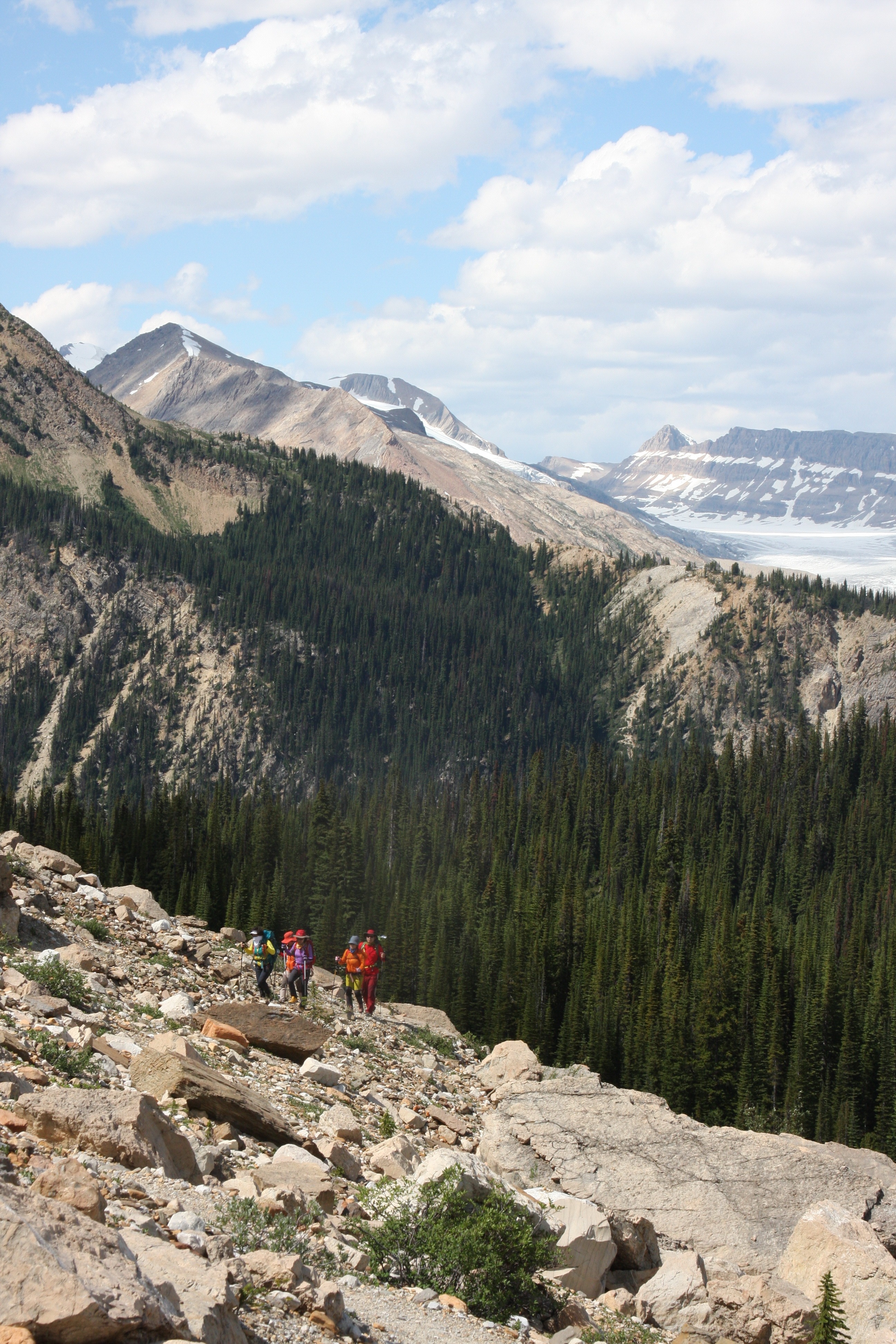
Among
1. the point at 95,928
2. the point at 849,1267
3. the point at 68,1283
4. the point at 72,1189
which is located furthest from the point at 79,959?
the point at 68,1283

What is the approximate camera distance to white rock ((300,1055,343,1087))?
3275 cm

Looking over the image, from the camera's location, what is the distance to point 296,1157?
78.3ft

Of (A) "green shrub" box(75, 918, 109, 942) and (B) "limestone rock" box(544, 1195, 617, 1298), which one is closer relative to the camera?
(B) "limestone rock" box(544, 1195, 617, 1298)

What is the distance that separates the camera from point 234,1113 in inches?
982

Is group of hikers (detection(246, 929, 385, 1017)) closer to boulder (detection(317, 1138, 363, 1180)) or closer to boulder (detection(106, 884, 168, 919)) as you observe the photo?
boulder (detection(106, 884, 168, 919))

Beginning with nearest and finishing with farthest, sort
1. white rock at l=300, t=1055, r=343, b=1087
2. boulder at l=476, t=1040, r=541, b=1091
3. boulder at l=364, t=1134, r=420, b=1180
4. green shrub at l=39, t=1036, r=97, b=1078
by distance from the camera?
green shrub at l=39, t=1036, r=97, b=1078 → boulder at l=364, t=1134, r=420, b=1180 → white rock at l=300, t=1055, r=343, b=1087 → boulder at l=476, t=1040, r=541, b=1091

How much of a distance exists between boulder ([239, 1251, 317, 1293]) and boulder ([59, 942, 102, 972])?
1710 cm

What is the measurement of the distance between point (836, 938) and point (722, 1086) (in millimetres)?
43886

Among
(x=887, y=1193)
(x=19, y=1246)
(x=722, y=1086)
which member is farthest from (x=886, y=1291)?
(x=722, y=1086)

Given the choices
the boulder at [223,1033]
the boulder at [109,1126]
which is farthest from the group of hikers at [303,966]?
the boulder at [109,1126]

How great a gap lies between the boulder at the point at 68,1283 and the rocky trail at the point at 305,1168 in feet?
0.09

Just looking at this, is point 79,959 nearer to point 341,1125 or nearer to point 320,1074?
point 320,1074

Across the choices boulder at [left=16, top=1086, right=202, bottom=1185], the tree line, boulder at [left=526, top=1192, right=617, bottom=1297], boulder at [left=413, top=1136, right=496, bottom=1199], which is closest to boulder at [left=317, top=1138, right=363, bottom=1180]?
boulder at [left=413, top=1136, right=496, bottom=1199]

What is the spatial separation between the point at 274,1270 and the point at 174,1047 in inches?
425
